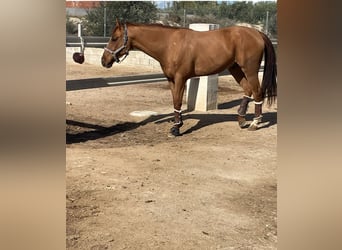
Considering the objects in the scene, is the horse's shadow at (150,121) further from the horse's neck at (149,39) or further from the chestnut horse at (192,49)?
the horse's neck at (149,39)

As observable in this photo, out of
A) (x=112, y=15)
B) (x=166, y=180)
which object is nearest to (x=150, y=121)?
(x=166, y=180)

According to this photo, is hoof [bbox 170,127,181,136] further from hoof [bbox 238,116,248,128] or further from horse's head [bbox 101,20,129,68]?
horse's head [bbox 101,20,129,68]

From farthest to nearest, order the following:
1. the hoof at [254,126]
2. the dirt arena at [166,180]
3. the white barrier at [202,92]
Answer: the white barrier at [202,92]
the hoof at [254,126]
the dirt arena at [166,180]

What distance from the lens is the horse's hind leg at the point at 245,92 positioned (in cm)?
436

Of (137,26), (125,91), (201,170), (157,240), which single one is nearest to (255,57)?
(137,26)

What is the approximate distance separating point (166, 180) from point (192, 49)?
170cm

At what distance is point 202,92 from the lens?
510 cm

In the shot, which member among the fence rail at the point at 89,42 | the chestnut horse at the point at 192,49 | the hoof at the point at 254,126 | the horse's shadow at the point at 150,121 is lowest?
the horse's shadow at the point at 150,121

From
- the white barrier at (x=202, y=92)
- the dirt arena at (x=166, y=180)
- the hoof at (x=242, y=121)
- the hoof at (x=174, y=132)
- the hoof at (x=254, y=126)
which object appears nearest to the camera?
the dirt arena at (x=166, y=180)

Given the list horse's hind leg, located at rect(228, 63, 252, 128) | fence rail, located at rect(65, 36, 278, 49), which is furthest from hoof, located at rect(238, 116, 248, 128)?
fence rail, located at rect(65, 36, 278, 49)

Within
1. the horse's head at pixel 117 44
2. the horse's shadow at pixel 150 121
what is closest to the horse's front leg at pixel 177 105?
the horse's shadow at pixel 150 121
